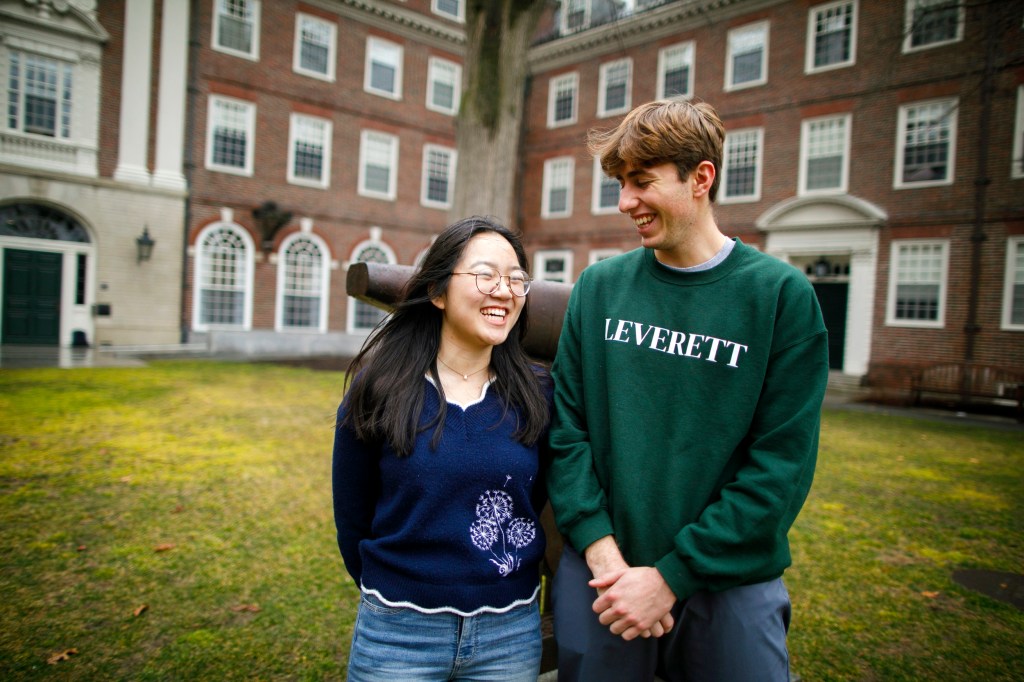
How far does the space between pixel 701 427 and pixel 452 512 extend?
2.28 feet

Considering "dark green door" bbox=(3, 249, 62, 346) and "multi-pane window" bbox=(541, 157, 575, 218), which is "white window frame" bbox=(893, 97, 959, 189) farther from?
"dark green door" bbox=(3, 249, 62, 346)

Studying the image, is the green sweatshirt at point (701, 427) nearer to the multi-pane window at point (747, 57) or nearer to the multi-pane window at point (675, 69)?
the multi-pane window at point (747, 57)

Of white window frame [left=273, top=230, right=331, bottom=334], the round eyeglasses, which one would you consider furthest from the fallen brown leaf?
white window frame [left=273, top=230, right=331, bottom=334]

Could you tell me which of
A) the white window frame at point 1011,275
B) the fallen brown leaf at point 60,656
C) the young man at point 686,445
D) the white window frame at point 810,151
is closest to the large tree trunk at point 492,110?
the fallen brown leaf at point 60,656

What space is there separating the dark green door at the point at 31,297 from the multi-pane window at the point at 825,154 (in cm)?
2073

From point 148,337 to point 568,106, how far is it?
1605 centimetres

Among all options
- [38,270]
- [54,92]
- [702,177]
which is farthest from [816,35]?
[38,270]

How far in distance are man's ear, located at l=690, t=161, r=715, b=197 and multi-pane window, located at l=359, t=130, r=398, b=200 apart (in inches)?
806

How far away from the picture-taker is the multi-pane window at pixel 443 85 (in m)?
21.8

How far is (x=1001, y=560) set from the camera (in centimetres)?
421

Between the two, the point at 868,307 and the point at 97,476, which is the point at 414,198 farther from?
the point at 97,476

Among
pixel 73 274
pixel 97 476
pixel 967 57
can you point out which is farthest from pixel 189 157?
pixel 967 57

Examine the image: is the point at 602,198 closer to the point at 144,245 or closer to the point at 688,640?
the point at 144,245

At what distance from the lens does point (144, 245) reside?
54.3 feet
